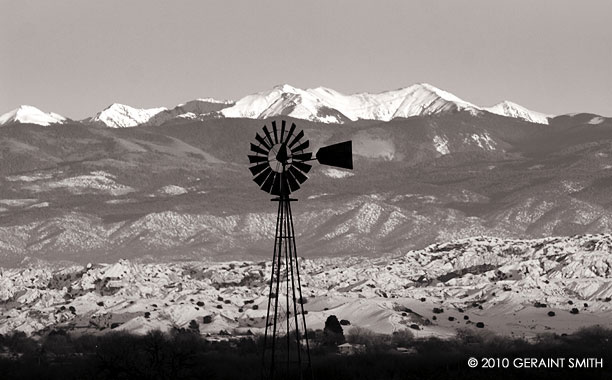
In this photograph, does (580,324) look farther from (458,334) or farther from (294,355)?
(294,355)

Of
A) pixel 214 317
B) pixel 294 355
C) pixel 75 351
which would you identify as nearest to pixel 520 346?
pixel 294 355

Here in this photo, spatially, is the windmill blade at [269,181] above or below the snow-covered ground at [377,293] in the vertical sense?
below

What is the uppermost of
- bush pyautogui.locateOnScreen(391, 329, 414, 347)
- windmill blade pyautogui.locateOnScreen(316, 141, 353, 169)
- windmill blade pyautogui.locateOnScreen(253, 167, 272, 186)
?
windmill blade pyautogui.locateOnScreen(316, 141, 353, 169)

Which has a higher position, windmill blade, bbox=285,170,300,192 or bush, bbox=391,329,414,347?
windmill blade, bbox=285,170,300,192

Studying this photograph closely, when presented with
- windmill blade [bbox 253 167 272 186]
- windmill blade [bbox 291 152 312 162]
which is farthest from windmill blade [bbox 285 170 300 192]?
windmill blade [bbox 253 167 272 186]

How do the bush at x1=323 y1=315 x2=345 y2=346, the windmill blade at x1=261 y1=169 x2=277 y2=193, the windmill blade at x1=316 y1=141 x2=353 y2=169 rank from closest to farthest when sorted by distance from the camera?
the windmill blade at x1=316 y1=141 x2=353 y2=169
the windmill blade at x1=261 y1=169 x2=277 y2=193
the bush at x1=323 y1=315 x2=345 y2=346

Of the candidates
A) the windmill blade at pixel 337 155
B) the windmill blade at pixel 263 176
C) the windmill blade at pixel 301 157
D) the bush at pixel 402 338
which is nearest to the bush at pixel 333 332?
the bush at pixel 402 338

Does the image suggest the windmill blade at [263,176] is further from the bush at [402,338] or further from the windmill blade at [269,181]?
the bush at [402,338]

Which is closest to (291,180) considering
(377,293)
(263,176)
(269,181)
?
(269,181)

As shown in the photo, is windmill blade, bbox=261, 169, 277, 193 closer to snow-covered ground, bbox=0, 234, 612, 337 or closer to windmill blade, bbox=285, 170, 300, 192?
windmill blade, bbox=285, 170, 300, 192

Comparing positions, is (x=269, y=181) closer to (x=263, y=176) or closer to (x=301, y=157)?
(x=263, y=176)

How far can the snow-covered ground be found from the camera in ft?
388

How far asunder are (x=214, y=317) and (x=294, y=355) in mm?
30821

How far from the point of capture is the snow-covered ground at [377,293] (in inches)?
4658
